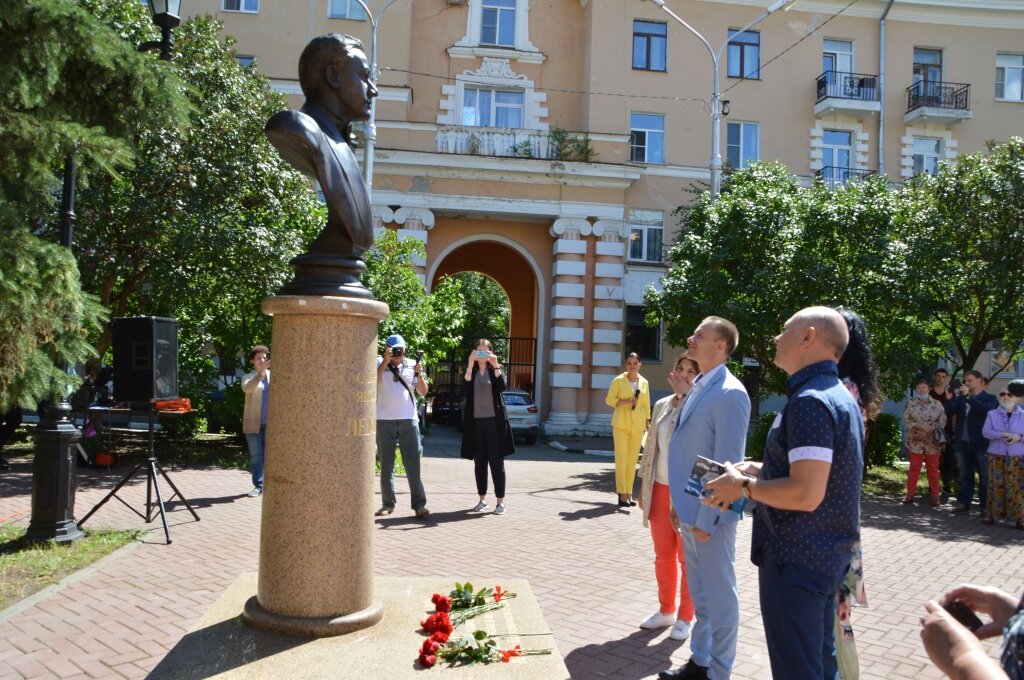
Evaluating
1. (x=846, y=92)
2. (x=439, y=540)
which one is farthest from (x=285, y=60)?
(x=439, y=540)

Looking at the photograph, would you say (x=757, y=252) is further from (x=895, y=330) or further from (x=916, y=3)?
(x=916, y=3)

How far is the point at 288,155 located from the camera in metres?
4.49

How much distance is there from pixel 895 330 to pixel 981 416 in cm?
361

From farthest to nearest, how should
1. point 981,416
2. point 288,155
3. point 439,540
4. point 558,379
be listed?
point 558,379 < point 981,416 < point 439,540 < point 288,155

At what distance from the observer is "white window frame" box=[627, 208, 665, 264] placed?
25047 mm

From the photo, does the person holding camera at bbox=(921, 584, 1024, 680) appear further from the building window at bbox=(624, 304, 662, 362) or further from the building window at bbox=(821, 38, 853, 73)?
the building window at bbox=(821, 38, 853, 73)

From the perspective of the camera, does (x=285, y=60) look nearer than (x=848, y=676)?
No

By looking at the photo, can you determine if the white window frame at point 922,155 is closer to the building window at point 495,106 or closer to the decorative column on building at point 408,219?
the building window at point 495,106

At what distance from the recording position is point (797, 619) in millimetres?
3098

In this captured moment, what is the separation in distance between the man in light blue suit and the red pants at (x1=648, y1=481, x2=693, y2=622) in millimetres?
688

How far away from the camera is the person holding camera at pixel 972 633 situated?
1609 millimetres

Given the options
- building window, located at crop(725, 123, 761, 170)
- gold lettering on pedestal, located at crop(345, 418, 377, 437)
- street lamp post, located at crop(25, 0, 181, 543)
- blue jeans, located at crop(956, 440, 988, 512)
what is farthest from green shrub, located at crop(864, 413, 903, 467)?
gold lettering on pedestal, located at crop(345, 418, 377, 437)

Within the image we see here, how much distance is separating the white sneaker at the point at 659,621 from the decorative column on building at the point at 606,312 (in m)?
17.9

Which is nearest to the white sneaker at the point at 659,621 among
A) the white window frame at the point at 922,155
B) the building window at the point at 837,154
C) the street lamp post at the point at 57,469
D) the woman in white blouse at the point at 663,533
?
the woman in white blouse at the point at 663,533
